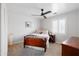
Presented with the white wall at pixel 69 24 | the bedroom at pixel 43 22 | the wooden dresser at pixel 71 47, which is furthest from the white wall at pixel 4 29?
the wooden dresser at pixel 71 47

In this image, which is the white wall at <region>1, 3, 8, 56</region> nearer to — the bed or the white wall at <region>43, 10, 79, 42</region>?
the bed

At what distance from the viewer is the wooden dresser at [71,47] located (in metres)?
1.55

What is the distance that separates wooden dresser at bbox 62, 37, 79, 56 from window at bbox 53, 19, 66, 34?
19 cm

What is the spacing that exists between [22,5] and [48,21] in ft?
1.64

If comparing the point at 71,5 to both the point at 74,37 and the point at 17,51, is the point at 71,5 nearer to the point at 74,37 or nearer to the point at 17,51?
the point at 74,37

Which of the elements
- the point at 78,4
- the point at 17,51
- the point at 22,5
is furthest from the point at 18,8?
the point at 78,4

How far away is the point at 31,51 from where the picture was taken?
5.48 feet

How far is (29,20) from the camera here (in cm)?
164

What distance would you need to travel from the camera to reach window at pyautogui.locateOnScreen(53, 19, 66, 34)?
1.63 meters

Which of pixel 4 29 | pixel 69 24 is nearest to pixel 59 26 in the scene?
pixel 69 24

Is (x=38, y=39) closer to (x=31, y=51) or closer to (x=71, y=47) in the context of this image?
(x=31, y=51)

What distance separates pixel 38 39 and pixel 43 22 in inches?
11.9

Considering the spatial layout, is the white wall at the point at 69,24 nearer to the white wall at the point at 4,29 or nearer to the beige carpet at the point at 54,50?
the beige carpet at the point at 54,50

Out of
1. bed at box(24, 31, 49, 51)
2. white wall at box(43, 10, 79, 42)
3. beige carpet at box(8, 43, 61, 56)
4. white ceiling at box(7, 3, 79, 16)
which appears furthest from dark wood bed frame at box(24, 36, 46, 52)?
white ceiling at box(7, 3, 79, 16)
